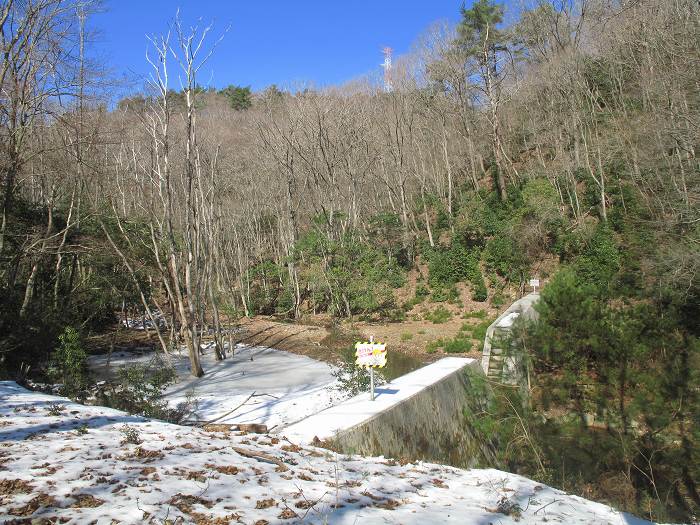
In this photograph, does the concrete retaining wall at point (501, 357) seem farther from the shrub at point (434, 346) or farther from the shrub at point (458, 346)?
the shrub at point (434, 346)

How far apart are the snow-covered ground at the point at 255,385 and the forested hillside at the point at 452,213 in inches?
46.3

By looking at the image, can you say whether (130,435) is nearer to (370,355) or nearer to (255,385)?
(370,355)

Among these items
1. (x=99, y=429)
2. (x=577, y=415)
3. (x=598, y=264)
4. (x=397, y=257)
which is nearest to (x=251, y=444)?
(x=99, y=429)

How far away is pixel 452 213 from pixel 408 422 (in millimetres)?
19871

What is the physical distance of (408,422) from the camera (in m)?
7.43

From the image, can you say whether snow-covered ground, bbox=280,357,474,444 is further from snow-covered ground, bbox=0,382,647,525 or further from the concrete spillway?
snow-covered ground, bbox=0,382,647,525

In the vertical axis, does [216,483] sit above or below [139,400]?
above

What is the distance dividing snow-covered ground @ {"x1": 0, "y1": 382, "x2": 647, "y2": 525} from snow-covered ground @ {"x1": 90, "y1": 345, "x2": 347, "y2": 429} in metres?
2.54

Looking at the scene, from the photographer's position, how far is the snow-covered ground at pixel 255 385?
31.5ft

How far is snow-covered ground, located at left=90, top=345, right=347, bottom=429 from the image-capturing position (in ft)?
31.5

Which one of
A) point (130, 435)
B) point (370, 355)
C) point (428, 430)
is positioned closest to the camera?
point (130, 435)

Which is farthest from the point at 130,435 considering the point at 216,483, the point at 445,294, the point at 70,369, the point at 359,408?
the point at 445,294

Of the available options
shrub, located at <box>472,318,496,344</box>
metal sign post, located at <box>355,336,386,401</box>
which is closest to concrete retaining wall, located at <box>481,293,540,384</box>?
shrub, located at <box>472,318,496,344</box>

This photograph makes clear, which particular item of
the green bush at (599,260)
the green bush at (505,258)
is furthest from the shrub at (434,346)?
the green bush at (505,258)
